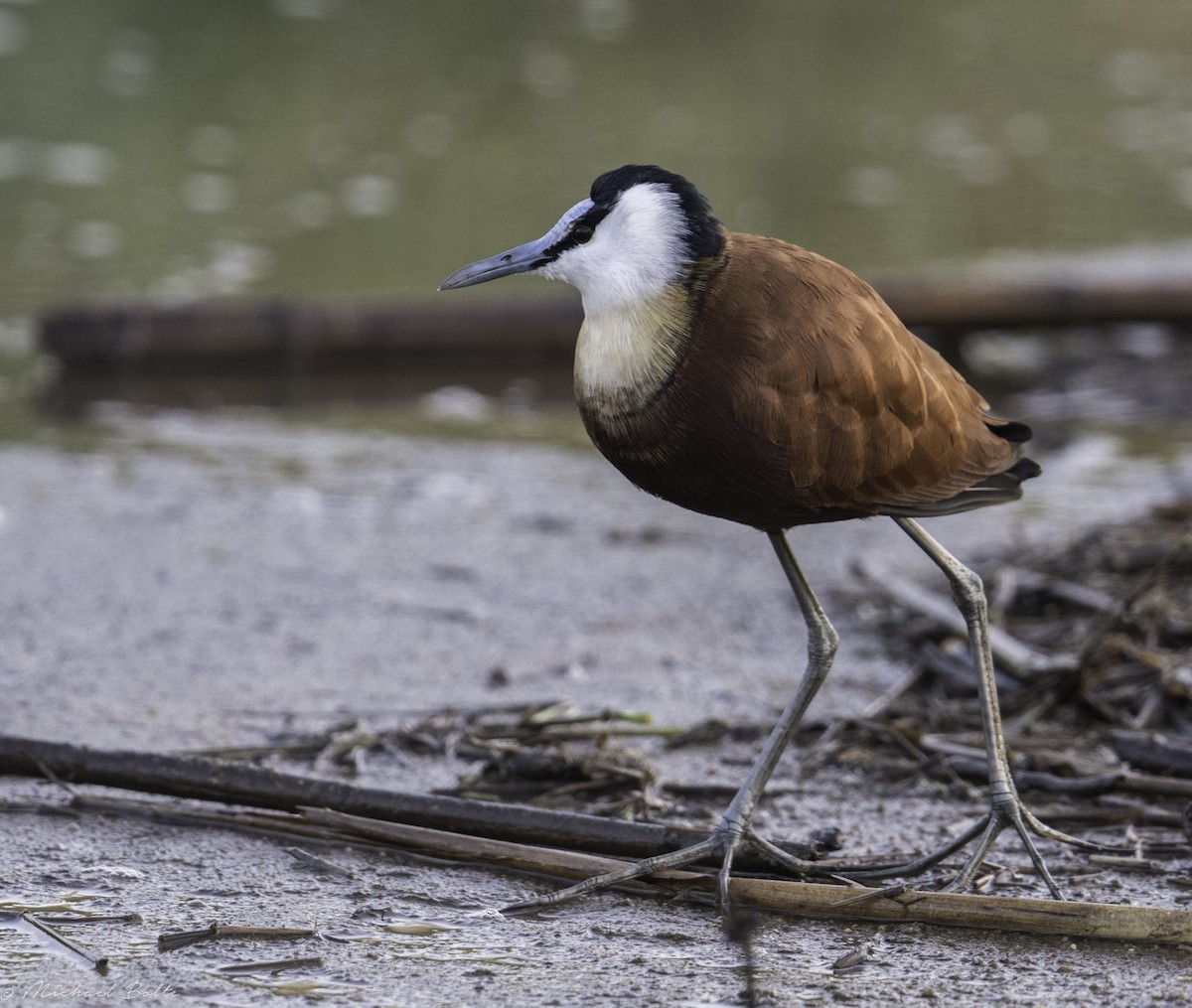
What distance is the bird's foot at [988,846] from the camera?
3314mm

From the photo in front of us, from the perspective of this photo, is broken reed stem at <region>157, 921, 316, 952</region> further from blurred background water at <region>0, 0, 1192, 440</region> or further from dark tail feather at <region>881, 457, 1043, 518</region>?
blurred background water at <region>0, 0, 1192, 440</region>

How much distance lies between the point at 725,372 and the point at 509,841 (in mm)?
1050

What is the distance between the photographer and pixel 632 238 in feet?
9.96

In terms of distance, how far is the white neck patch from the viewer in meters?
3.03

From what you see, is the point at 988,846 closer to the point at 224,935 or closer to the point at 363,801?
the point at 363,801

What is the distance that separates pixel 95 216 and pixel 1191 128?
877 cm

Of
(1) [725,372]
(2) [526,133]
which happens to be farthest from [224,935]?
(2) [526,133]

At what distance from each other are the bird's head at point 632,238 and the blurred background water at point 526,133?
567 centimetres

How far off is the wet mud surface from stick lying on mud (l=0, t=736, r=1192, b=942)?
0.13 feet

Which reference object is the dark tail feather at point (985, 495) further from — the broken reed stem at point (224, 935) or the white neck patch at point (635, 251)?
the broken reed stem at point (224, 935)

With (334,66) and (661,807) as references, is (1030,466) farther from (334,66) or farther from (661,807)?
(334,66)
